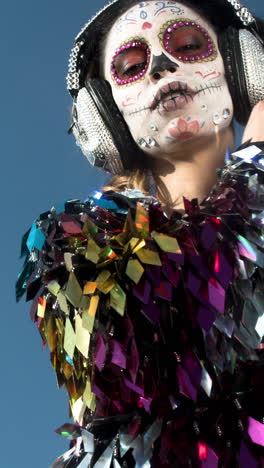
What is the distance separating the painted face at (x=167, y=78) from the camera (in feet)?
8.36

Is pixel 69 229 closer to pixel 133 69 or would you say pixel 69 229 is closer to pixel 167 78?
pixel 167 78

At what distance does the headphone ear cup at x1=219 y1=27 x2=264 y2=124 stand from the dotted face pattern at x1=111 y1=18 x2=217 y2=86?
0.07 metres

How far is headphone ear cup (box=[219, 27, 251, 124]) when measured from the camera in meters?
2.59

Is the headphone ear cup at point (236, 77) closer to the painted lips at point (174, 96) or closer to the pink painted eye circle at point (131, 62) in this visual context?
the painted lips at point (174, 96)

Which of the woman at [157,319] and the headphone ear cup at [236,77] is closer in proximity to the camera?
the woman at [157,319]

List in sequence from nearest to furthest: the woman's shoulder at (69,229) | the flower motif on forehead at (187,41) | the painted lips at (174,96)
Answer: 1. the woman's shoulder at (69,229)
2. the painted lips at (174,96)
3. the flower motif on forehead at (187,41)

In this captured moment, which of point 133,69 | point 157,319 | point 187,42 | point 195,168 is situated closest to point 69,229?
point 157,319

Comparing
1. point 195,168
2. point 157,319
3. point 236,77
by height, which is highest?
point 236,77

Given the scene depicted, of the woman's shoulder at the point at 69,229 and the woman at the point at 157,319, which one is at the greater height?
the woman's shoulder at the point at 69,229

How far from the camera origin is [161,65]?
8.37 ft

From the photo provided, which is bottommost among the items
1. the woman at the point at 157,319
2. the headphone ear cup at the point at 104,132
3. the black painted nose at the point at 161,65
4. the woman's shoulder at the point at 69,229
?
the woman at the point at 157,319

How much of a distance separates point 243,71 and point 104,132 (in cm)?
57

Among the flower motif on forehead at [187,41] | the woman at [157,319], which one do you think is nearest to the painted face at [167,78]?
the flower motif on forehead at [187,41]

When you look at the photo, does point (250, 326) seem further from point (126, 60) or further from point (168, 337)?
point (126, 60)
